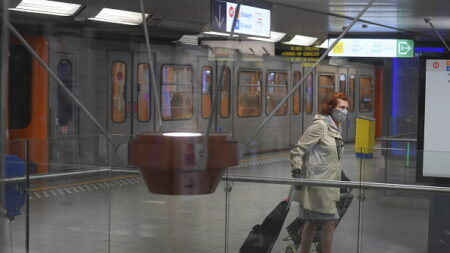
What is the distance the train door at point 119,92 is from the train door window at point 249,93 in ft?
12.3

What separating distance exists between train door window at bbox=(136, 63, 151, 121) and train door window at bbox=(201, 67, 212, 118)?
1.66 metres

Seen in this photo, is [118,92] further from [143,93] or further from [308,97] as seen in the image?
[308,97]

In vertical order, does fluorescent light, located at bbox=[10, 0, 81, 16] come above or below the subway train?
above

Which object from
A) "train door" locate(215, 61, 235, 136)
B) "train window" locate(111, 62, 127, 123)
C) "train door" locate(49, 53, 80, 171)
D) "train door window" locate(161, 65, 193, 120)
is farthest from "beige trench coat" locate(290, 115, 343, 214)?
"train door" locate(215, 61, 235, 136)

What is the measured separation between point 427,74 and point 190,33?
7.40 meters

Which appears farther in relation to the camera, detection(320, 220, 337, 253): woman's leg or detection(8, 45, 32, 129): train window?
detection(8, 45, 32, 129): train window

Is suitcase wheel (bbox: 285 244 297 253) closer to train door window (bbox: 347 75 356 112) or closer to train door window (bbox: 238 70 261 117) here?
train door window (bbox: 238 70 261 117)

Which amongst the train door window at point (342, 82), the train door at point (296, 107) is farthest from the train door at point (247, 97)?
the train door window at point (342, 82)

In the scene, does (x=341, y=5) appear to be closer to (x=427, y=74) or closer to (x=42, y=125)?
(x=427, y=74)

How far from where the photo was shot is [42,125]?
11430 millimetres

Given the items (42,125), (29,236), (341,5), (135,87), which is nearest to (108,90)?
(135,87)

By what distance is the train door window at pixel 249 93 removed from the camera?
1648 cm

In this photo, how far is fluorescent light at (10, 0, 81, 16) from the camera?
10.3 meters

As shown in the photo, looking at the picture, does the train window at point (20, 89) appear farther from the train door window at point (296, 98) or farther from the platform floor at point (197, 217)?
the train door window at point (296, 98)
